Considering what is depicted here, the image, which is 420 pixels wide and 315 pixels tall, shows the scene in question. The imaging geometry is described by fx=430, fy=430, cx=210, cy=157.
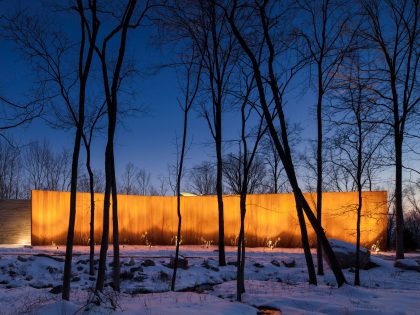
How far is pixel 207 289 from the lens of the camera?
31.3ft

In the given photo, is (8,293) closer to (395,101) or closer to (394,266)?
(394,266)

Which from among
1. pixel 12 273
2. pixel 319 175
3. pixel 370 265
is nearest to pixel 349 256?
pixel 370 265

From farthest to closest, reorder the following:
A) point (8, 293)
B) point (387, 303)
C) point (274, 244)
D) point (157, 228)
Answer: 1. point (157, 228)
2. point (274, 244)
3. point (8, 293)
4. point (387, 303)

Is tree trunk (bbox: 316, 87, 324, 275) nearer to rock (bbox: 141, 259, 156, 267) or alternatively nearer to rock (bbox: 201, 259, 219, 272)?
rock (bbox: 201, 259, 219, 272)

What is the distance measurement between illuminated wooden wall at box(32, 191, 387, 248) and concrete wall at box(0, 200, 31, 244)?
5.64 feet

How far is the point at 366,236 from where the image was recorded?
53.2ft

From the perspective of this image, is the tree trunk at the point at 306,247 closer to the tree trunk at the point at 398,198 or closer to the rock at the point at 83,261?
the tree trunk at the point at 398,198

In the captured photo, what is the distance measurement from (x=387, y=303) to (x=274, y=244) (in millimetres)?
11568

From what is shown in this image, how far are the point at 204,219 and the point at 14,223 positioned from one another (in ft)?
26.8

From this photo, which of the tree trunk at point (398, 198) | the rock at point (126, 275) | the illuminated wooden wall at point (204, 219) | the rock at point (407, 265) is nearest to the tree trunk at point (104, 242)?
the rock at point (126, 275)

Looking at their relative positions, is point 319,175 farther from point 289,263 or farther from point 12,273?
point 12,273

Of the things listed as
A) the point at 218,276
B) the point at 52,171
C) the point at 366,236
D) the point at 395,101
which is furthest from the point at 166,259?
the point at 52,171

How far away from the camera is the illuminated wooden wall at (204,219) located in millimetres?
16594

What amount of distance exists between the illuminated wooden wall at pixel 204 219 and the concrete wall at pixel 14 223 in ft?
5.64
